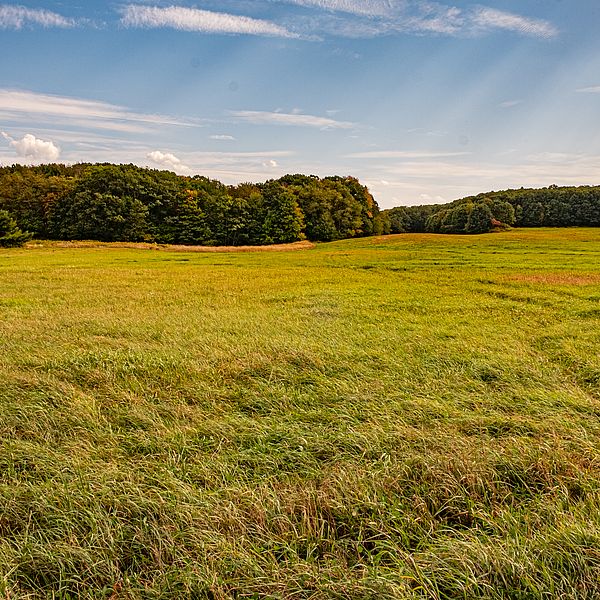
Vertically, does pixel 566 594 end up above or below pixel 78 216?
below

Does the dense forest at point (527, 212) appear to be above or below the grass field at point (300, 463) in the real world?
above

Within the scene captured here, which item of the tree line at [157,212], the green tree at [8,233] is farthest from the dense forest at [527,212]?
the green tree at [8,233]

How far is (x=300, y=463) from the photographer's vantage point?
5.21 m

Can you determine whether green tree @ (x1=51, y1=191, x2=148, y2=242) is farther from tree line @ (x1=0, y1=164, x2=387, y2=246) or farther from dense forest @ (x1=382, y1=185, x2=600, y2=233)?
dense forest @ (x1=382, y1=185, x2=600, y2=233)

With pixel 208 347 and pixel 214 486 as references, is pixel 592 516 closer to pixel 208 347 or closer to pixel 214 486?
pixel 214 486

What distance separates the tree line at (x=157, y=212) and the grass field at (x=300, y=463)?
6219 cm

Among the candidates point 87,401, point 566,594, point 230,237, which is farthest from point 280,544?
point 230,237

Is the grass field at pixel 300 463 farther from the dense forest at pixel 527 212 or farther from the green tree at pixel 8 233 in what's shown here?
the dense forest at pixel 527 212

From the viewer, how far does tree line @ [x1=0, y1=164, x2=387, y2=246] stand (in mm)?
69688

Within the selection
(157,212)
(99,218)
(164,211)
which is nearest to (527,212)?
(164,211)

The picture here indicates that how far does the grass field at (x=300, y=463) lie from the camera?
11.5ft

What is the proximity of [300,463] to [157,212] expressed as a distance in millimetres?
75712

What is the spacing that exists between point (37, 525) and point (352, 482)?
3158mm

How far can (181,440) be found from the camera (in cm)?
572
